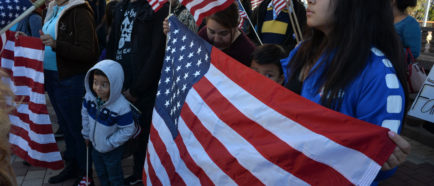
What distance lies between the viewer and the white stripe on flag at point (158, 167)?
7.76 ft

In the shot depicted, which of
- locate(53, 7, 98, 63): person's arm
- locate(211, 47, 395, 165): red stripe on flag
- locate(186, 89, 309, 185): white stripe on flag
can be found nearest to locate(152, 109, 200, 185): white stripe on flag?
locate(186, 89, 309, 185): white stripe on flag

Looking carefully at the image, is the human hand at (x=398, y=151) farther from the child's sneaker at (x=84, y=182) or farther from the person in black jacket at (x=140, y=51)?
the child's sneaker at (x=84, y=182)

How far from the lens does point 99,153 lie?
10.8 feet

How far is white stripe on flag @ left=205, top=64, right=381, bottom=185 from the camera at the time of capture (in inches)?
54.6

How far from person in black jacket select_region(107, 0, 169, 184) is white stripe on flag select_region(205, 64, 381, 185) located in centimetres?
148

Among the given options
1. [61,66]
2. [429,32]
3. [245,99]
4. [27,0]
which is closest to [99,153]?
[61,66]

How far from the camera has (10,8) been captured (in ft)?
11.2

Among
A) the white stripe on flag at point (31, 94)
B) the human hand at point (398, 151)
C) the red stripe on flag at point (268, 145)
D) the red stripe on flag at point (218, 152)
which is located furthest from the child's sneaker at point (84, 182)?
the human hand at point (398, 151)

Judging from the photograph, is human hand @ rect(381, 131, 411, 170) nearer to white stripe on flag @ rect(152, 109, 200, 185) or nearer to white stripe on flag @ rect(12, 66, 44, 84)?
white stripe on flag @ rect(152, 109, 200, 185)

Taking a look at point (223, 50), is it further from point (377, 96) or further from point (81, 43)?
point (377, 96)

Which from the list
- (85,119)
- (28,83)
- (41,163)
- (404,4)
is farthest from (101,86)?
(404,4)

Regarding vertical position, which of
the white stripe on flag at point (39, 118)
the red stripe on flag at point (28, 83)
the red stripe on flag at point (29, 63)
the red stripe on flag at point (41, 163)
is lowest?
the red stripe on flag at point (41, 163)

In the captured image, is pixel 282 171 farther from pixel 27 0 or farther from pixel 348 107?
pixel 27 0

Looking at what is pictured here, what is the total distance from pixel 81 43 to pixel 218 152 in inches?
84.9
